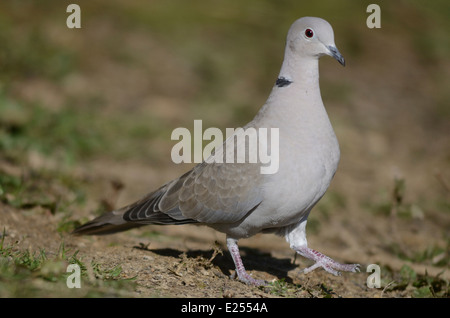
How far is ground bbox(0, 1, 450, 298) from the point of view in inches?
175

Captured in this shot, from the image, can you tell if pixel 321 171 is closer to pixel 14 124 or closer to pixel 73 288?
pixel 73 288

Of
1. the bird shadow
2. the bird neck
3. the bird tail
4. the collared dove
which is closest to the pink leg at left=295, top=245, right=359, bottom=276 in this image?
the collared dove

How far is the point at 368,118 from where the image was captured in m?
10.2

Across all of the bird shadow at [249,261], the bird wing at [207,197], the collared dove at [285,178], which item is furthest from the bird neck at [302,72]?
the bird shadow at [249,261]

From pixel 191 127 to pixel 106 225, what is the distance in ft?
14.1

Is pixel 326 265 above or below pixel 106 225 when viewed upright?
below

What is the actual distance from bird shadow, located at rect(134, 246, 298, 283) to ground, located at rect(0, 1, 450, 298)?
0.03 metres

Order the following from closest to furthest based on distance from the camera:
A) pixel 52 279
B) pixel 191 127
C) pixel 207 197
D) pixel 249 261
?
1. pixel 52 279
2. pixel 207 197
3. pixel 249 261
4. pixel 191 127

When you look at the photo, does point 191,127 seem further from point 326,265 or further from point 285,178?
point 285,178

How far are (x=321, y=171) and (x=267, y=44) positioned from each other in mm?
8922

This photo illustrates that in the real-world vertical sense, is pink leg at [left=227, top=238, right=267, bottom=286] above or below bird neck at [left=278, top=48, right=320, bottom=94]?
below

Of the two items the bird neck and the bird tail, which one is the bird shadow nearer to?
the bird tail

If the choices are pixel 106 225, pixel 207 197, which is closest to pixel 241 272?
pixel 207 197

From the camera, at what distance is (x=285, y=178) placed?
3926 millimetres
